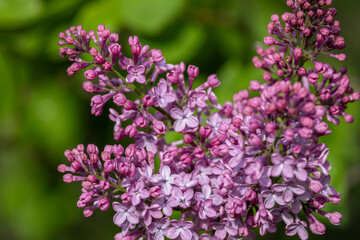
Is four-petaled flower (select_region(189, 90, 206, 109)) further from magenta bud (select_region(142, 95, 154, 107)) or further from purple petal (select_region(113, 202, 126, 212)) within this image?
purple petal (select_region(113, 202, 126, 212))

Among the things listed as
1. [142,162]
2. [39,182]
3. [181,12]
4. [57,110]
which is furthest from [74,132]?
[142,162]

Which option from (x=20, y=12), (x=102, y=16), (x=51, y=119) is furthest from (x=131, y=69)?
(x=51, y=119)

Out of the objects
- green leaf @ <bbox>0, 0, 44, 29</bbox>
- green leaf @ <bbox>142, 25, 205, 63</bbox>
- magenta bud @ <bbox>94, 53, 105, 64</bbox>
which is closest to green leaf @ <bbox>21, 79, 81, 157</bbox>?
green leaf @ <bbox>0, 0, 44, 29</bbox>

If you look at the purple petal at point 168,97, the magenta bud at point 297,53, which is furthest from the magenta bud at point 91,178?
the magenta bud at point 297,53

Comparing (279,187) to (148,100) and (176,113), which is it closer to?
(176,113)

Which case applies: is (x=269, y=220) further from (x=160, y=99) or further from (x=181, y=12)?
(x=181, y=12)

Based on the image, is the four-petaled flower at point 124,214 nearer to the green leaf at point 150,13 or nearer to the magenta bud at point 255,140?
the magenta bud at point 255,140

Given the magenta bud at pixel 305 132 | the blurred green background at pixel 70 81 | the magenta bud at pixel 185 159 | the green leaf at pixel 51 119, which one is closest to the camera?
the magenta bud at pixel 305 132
